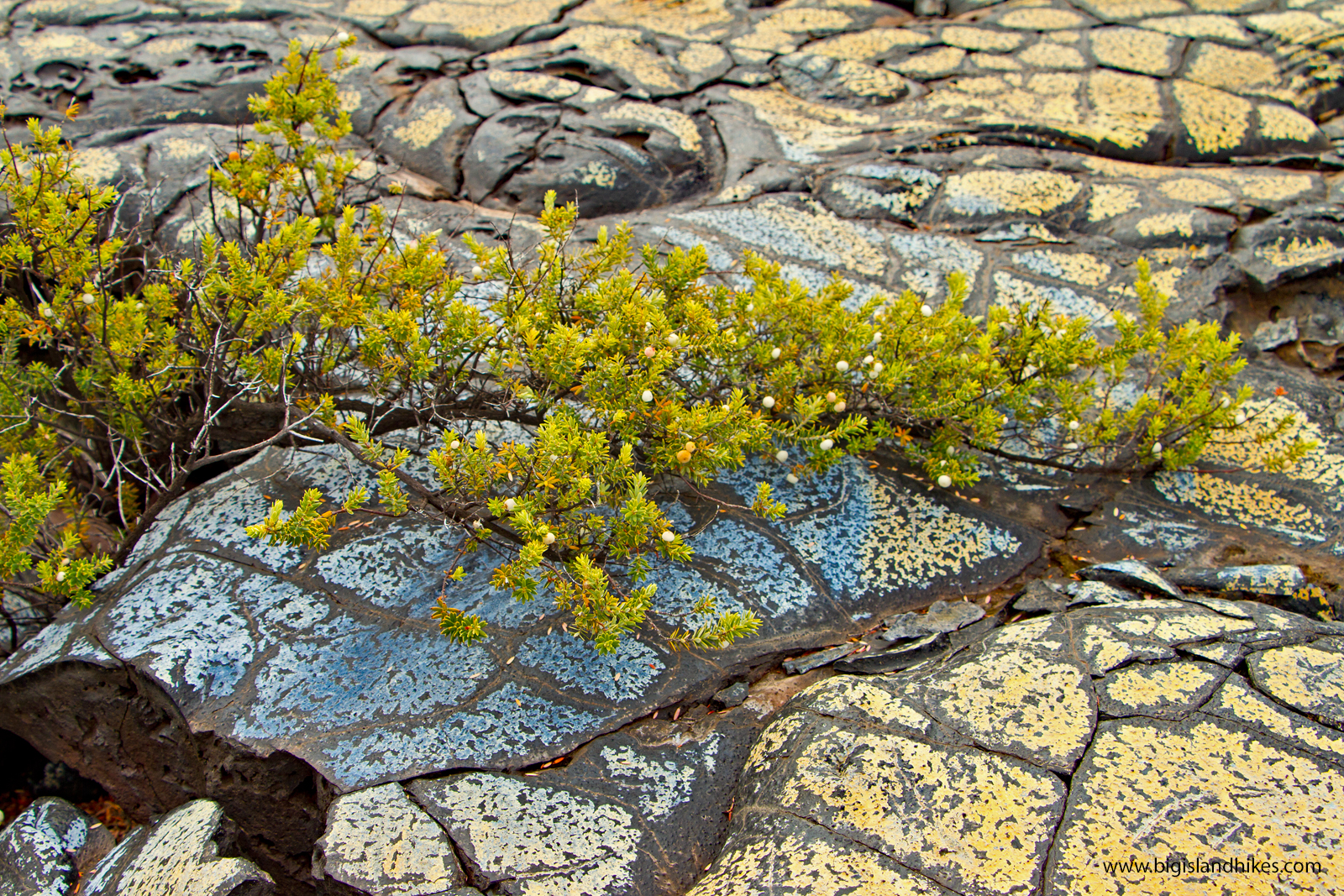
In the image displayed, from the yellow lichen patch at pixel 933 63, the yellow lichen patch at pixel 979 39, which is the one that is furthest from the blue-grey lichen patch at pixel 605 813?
the yellow lichen patch at pixel 979 39

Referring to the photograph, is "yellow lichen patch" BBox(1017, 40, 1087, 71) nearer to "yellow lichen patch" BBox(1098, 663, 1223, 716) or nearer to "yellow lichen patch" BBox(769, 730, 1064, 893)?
"yellow lichen patch" BBox(1098, 663, 1223, 716)

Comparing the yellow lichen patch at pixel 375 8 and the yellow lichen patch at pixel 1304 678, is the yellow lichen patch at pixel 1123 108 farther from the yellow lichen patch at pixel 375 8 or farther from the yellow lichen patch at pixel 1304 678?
the yellow lichen patch at pixel 375 8

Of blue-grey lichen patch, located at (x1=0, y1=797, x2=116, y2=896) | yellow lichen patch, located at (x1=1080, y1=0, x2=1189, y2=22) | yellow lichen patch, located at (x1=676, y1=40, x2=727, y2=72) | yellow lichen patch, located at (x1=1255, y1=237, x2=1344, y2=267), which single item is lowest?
blue-grey lichen patch, located at (x1=0, y1=797, x2=116, y2=896)

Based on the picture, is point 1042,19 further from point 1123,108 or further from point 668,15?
point 668,15

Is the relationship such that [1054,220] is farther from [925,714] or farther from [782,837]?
[782,837]

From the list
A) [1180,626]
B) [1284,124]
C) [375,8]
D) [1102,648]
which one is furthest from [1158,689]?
[375,8]

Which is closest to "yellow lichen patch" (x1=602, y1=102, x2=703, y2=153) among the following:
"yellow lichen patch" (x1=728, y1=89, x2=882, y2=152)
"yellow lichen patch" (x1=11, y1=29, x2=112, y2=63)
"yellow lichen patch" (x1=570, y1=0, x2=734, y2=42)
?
"yellow lichen patch" (x1=728, y1=89, x2=882, y2=152)
